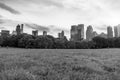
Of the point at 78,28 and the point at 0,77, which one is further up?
the point at 78,28

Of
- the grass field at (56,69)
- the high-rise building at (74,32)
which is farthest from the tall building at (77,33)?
the grass field at (56,69)

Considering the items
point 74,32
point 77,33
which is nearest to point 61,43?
point 77,33

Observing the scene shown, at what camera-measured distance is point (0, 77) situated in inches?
154

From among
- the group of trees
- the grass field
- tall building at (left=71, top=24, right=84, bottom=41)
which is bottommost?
the grass field

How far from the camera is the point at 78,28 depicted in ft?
556

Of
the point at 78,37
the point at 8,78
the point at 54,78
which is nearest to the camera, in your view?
the point at 8,78

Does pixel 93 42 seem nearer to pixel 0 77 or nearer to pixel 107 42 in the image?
pixel 107 42

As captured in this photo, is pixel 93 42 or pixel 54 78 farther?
pixel 93 42

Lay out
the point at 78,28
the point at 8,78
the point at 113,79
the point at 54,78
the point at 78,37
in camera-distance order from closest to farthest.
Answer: the point at 8,78 < the point at 54,78 < the point at 113,79 < the point at 78,37 < the point at 78,28

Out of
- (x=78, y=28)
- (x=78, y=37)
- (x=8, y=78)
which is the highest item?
(x=78, y=28)

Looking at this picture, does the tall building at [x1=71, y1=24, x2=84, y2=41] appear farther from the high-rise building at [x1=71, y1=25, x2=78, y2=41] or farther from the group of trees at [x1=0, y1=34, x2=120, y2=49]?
the group of trees at [x1=0, y1=34, x2=120, y2=49]

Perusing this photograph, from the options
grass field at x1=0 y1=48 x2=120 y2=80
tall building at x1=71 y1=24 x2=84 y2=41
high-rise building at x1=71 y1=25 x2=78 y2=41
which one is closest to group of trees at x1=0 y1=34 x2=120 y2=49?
grass field at x1=0 y1=48 x2=120 y2=80

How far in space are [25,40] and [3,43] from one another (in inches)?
784

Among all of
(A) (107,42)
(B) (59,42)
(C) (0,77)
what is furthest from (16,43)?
(C) (0,77)
